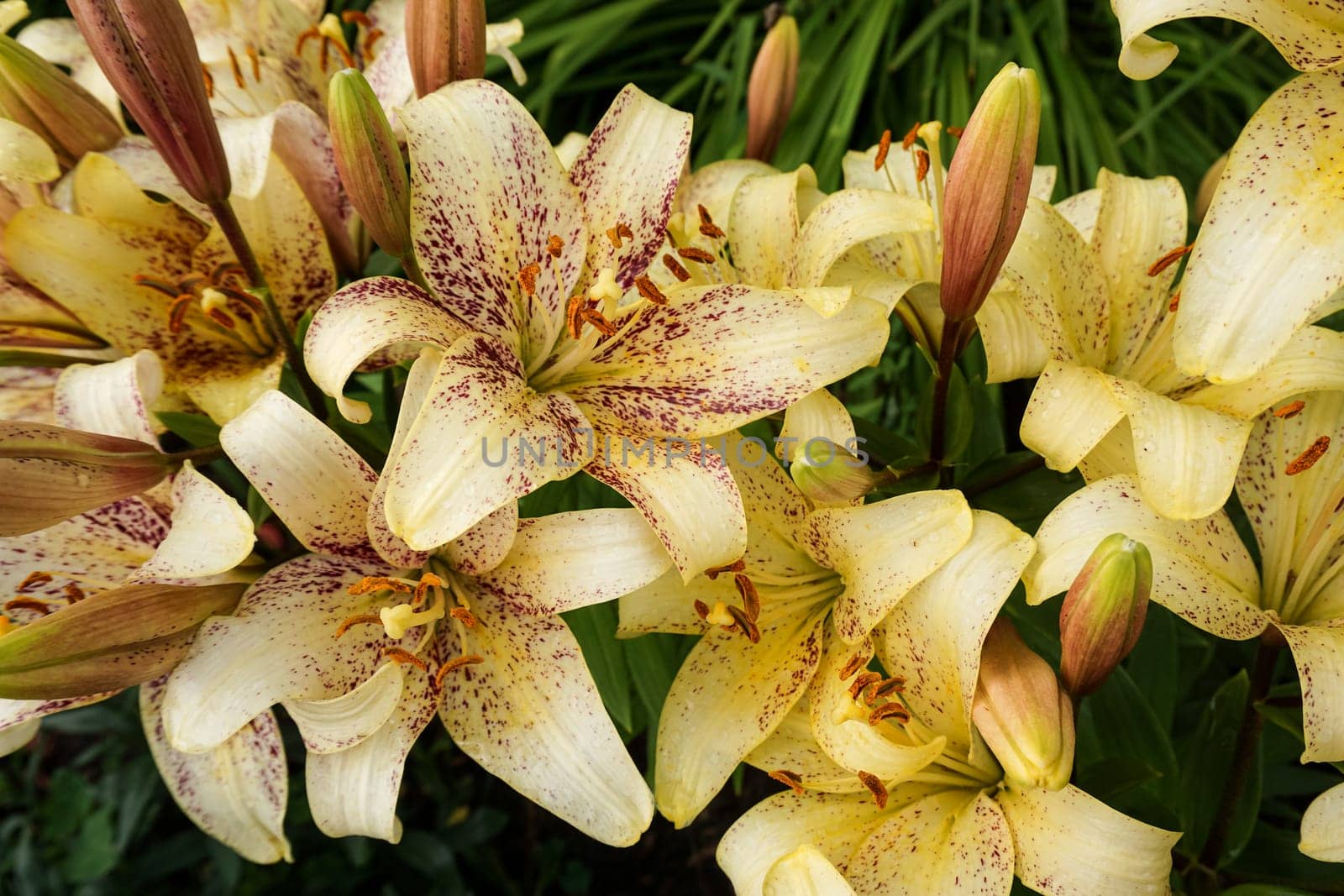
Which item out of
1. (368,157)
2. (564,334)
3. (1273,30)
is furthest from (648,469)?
(1273,30)

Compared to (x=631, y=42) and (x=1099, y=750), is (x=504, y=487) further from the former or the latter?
(x=631, y=42)

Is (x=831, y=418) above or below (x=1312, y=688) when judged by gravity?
above

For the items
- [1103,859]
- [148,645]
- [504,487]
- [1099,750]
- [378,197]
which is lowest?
[1099,750]

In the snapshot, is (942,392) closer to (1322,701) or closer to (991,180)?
(991,180)

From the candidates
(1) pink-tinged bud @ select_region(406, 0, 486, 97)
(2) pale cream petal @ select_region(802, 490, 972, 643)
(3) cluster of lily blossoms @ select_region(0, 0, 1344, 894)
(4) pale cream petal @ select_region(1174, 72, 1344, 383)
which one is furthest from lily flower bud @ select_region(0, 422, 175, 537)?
(4) pale cream petal @ select_region(1174, 72, 1344, 383)

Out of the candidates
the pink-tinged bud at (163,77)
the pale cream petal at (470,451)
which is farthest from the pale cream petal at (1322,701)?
the pink-tinged bud at (163,77)

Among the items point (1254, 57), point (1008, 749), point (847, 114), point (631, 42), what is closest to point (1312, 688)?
point (1008, 749)
